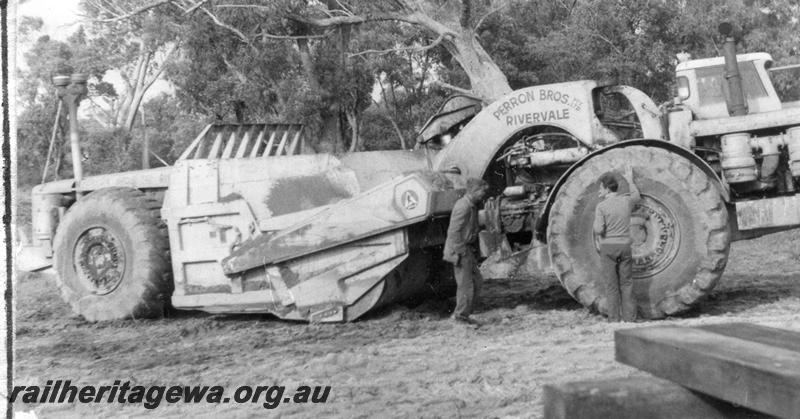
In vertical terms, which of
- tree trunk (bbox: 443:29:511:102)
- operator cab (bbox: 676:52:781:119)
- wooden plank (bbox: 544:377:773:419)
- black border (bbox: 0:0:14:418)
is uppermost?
tree trunk (bbox: 443:29:511:102)

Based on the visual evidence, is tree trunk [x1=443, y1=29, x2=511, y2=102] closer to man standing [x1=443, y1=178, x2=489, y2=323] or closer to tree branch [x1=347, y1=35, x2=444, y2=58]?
tree branch [x1=347, y1=35, x2=444, y2=58]

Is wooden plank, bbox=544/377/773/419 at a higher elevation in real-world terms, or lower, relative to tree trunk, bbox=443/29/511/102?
lower

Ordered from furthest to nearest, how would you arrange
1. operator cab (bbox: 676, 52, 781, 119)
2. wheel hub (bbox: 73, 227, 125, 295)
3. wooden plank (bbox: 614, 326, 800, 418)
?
wheel hub (bbox: 73, 227, 125, 295) < operator cab (bbox: 676, 52, 781, 119) < wooden plank (bbox: 614, 326, 800, 418)

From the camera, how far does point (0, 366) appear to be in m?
3.58

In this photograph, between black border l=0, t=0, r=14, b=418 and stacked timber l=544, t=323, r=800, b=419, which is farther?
black border l=0, t=0, r=14, b=418

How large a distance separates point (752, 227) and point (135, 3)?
1794cm

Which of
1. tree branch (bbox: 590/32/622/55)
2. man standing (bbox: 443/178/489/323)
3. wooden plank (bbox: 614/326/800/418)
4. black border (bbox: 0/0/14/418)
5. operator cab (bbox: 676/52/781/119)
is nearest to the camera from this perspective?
wooden plank (bbox: 614/326/800/418)

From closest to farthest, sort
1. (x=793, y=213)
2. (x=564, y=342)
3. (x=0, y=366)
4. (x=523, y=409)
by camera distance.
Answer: (x=0, y=366) → (x=523, y=409) → (x=564, y=342) → (x=793, y=213)

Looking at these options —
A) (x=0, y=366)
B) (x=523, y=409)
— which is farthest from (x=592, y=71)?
(x=0, y=366)

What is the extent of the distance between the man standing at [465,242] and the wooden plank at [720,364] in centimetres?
641

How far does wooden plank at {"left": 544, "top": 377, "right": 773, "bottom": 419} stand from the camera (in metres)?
2.29

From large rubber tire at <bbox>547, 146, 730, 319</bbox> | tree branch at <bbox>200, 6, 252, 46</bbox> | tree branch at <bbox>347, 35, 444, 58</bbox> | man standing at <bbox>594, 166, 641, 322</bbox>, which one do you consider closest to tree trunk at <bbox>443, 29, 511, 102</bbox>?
tree branch at <bbox>347, 35, 444, 58</bbox>

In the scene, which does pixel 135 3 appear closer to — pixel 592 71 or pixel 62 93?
pixel 592 71

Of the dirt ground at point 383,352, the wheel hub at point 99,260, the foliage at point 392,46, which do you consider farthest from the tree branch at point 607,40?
the wheel hub at point 99,260
